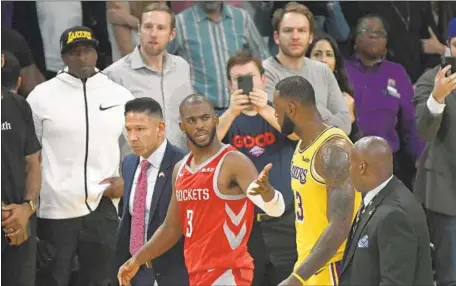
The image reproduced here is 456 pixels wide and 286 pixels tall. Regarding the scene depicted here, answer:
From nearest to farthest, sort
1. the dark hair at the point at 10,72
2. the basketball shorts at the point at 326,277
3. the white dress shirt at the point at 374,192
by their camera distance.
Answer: the white dress shirt at the point at 374,192
the basketball shorts at the point at 326,277
the dark hair at the point at 10,72

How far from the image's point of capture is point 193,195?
6.11m

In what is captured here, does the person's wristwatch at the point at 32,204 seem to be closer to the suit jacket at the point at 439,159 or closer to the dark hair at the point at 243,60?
the dark hair at the point at 243,60

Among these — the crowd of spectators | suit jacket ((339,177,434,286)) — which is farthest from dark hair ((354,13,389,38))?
suit jacket ((339,177,434,286))

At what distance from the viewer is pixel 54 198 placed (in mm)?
7180

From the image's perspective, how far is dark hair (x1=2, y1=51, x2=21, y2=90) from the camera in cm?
712

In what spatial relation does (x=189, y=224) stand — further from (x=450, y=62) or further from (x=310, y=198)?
(x=450, y=62)

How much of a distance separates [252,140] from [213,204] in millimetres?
1066

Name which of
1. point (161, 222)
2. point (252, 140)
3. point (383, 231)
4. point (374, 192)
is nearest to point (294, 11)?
point (252, 140)

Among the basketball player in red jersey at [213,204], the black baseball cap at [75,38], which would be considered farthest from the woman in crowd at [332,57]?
the basketball player in red jersey at [213,204]

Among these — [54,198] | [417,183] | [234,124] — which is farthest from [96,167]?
[417,183]

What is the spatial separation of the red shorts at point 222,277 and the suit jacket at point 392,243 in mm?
1077

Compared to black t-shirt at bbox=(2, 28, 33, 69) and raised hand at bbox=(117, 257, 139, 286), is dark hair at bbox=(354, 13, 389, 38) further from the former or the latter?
raised hand at bbox=(117, 257, 139, 286)

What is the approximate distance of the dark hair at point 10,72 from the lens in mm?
7117

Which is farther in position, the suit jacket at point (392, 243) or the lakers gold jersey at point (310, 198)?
the lakers gold jersey at point (310, 198)
